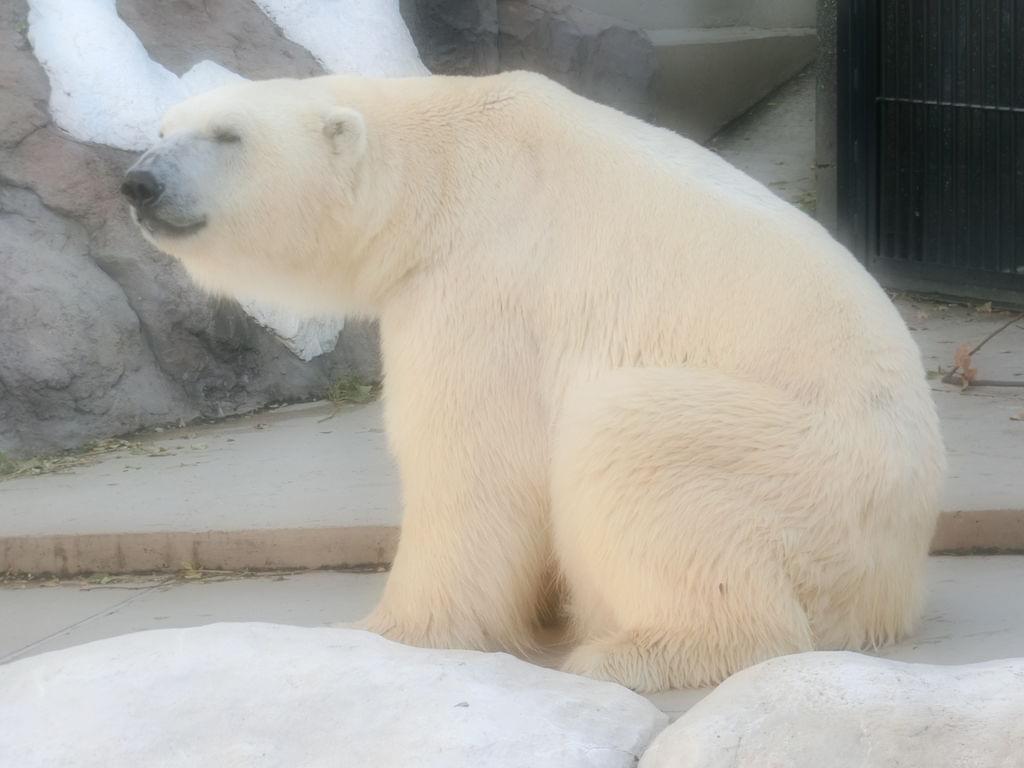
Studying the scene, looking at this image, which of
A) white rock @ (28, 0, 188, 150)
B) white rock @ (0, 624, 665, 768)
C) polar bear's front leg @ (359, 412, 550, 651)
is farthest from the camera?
white rock @ (28, 0, 188, 150)

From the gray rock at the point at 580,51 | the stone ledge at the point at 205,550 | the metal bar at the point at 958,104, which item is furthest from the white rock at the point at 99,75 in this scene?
the metal bar at the point at 958,104

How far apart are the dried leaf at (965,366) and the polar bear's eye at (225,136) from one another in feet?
11.0

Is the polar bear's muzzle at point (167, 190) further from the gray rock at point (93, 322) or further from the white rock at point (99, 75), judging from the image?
the white rock at point (99, 75)

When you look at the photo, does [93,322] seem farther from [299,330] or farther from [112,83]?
[112,83]

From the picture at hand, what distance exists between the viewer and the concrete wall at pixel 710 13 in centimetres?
878

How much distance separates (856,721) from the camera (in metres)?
2.49

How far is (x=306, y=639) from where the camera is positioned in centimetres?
304

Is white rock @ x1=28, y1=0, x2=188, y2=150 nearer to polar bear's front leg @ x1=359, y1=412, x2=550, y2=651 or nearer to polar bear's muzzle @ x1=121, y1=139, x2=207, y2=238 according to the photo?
polar bear's muzzle @ x1=121, y1=139, x2=207, y2=238

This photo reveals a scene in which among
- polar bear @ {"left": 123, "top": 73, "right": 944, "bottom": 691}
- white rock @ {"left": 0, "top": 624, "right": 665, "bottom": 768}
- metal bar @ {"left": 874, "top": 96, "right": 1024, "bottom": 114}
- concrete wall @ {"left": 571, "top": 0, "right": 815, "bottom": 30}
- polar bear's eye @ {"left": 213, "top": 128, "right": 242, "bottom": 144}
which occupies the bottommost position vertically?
white rock @ {"left": 0, "top": 624, "right": 665, "bottom": 768}

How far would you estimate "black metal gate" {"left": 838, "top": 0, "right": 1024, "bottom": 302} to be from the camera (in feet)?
22.9

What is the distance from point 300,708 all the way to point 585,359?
1090 mm

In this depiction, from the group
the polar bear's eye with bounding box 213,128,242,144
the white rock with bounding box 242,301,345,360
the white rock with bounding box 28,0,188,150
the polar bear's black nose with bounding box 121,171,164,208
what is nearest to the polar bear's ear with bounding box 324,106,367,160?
the polar bear's eye with bounding box 213,128,242,144

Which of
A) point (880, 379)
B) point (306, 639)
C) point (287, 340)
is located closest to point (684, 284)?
point (880, 379)

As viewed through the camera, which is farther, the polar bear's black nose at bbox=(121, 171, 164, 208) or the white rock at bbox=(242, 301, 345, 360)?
the white rock at bbox=(242, 301, 345, 360)
